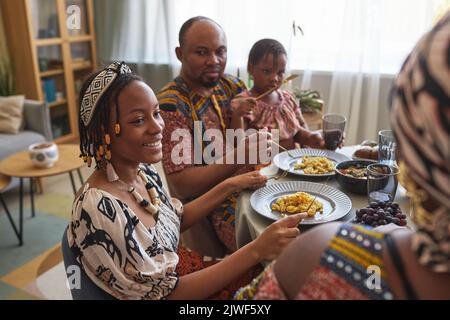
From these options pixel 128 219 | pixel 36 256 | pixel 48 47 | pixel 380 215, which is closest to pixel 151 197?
pixel 128 219

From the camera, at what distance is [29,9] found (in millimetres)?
3928

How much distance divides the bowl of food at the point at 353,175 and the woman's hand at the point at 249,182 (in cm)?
27

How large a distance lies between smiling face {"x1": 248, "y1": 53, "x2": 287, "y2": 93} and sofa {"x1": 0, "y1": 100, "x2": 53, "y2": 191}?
2283mm

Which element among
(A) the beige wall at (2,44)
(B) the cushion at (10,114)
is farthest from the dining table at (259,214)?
(A) the beige wall at (2,44)

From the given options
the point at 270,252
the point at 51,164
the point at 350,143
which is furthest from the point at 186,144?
the point at 350,143

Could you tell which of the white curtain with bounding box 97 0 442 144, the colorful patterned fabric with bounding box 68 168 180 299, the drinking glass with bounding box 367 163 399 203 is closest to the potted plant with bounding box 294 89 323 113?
the white curtain with bounding box 97 0 442 144

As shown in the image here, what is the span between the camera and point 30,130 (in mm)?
3594

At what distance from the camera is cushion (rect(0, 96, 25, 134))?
3412 mm

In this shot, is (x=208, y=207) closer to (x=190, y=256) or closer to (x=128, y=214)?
(x=190, y=256)

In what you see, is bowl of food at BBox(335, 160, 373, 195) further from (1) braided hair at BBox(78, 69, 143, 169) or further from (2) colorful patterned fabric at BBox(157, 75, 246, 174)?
(1) braided hair at BBox(78, 69, 143, 169)

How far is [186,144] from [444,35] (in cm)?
127

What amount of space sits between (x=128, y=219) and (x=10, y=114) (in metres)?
2.97

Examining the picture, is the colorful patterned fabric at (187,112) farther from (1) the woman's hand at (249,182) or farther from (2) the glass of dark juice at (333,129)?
(2) the glass of dark juice at (333,129)

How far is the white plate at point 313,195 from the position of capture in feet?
3.93
